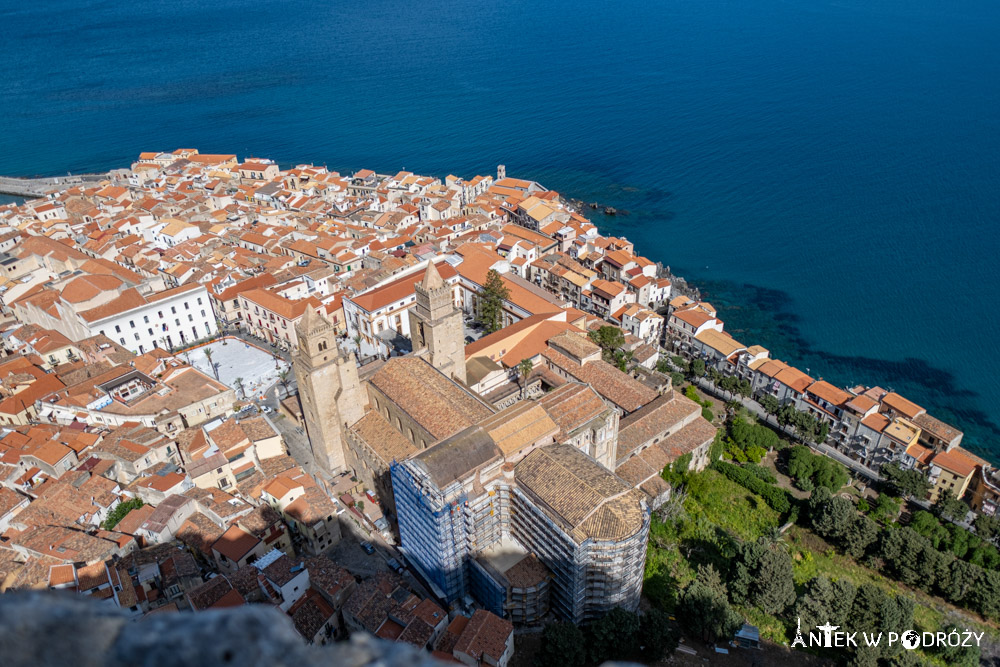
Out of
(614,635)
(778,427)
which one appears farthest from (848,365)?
(614,635)

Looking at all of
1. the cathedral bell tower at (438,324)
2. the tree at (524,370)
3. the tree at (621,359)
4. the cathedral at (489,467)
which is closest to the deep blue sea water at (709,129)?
the tree at (621,359)

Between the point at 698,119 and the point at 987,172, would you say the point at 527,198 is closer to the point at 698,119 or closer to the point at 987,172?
the point at 698,119

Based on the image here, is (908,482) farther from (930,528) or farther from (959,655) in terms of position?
(959,655)

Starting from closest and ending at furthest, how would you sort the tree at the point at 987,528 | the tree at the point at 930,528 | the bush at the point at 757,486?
the tree at the point at 930,528 → the tree at the point at 987,528 → the bush at the point at 757,486

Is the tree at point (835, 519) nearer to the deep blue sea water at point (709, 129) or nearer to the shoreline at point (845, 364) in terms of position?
the shoreline at point (845, 364)

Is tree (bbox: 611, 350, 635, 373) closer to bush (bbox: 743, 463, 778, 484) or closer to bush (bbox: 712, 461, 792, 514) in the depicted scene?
bush (bbox: 712, 461, 792, 514)

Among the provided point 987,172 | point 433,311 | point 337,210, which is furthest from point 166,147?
point 987,172
